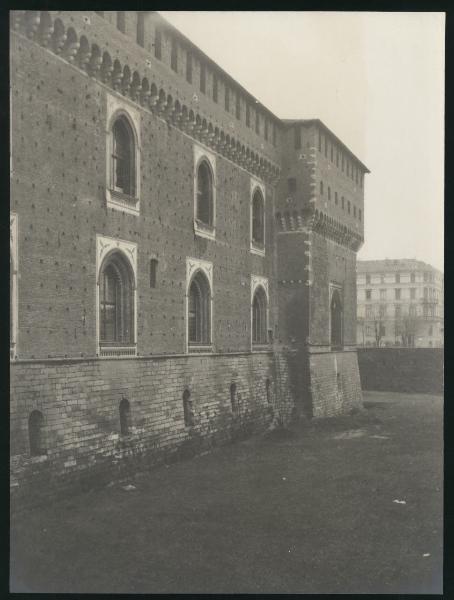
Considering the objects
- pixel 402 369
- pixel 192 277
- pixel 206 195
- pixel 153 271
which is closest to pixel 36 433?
pixel 153 271

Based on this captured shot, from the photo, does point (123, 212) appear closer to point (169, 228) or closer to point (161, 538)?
point (169, 228)

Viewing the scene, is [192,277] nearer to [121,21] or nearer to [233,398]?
[233,398]

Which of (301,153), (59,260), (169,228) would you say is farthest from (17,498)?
(301,153)

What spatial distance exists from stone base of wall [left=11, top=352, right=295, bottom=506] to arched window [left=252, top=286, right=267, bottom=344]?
6.82 ft

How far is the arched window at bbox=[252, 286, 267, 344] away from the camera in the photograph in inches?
1088

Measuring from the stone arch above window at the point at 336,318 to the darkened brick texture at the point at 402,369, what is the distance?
1204 centimetres

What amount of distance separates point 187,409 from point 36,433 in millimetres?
7337

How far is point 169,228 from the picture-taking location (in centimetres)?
2011

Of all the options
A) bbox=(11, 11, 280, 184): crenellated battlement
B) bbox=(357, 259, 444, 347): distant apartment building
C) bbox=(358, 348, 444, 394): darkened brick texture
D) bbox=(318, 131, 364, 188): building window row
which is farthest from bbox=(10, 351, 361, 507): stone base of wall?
bbox=(358, 348, 444, 394): darkened brick texture

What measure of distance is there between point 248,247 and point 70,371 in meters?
12.3

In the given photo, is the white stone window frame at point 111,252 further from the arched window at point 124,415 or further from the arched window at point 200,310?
the arched window at point 200,310

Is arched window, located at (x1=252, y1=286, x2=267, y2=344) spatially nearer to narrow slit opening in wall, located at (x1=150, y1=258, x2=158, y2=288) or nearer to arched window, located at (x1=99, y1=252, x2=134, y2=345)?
narrow slit opening in wall, located at (x1=150, y1=258, x2=158, y2=288)

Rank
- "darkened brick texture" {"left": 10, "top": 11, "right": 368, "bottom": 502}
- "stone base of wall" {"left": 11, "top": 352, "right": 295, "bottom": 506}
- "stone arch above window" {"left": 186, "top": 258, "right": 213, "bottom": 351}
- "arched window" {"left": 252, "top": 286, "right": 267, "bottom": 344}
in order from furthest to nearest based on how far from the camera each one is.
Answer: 1. "arched window" {"left": 252, "top": 286, "right": 267, "bottom": 344}
2. "stone arch above window" {"left": 186, "top": 258, "right": 213, "bottom": 351}
3. "darkened brick texture" {"left": 10, "top": 11, "right": 368, "bottom": 502}
4. "stone base of wall" {"left": 11, "top": 352, "right": 295, "bottom": 506}

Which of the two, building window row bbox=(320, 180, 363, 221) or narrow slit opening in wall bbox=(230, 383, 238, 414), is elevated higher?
building window row bbox=(320, 180, 363, 221)
